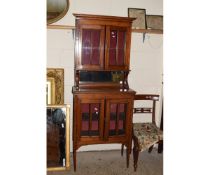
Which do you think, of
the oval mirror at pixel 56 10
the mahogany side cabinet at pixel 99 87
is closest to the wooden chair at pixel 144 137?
the mahogany side cabinet at pixel 99 87

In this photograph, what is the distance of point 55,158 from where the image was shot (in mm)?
2281

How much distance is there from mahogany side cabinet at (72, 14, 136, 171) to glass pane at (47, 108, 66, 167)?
0.49 m

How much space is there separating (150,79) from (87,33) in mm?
1268

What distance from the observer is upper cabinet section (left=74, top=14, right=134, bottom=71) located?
289 cm

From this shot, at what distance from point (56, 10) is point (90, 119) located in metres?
1.53

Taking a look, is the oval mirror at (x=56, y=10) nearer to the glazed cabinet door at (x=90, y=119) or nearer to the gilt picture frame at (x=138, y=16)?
the gilt picture frame at (x=138, y=16)

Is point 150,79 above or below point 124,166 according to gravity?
above

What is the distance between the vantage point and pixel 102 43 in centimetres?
295

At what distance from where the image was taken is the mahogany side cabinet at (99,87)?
9.16 feet

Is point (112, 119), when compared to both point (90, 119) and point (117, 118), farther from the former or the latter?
point (90, 119)

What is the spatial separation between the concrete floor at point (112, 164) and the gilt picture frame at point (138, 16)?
1904mm

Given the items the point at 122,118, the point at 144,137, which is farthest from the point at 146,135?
the point at 122,118
